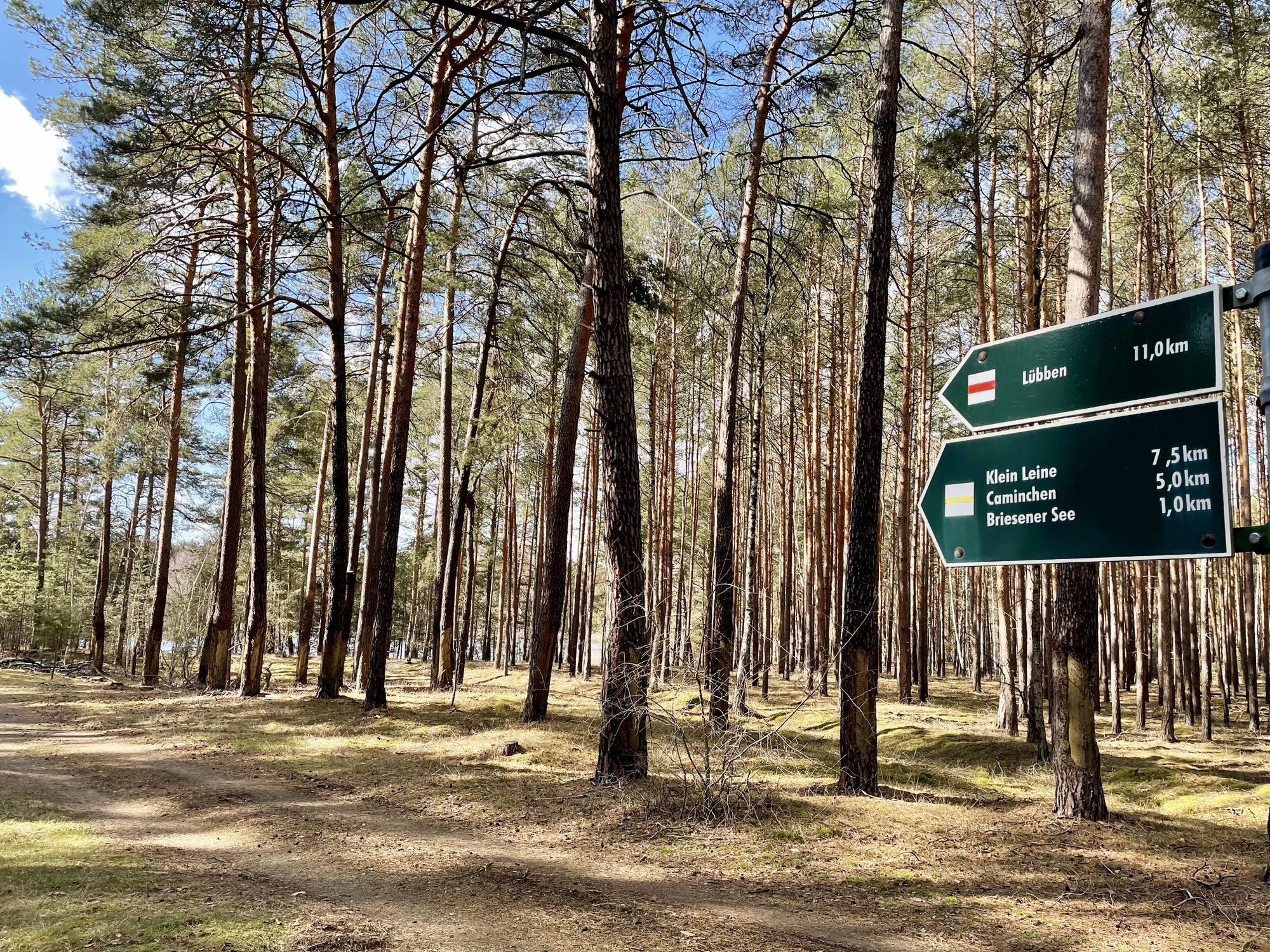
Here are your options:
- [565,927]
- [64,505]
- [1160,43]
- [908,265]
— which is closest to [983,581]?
[908,265]

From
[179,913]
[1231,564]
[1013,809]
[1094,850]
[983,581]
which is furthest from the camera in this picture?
[983,581]

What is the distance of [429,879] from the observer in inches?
183

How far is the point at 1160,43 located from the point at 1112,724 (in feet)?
37.5

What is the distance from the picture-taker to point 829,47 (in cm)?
1028

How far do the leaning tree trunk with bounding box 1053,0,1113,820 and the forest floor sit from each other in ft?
1.27

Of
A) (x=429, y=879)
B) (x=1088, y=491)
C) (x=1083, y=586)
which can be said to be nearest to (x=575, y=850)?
(x=429, y=879)

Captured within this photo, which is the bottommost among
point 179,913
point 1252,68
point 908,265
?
point 179,913

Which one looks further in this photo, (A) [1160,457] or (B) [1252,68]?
(B) [1252,68]

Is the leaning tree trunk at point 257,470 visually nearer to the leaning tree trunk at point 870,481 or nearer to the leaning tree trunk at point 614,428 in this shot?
the leaning tree trunk at point 614,428

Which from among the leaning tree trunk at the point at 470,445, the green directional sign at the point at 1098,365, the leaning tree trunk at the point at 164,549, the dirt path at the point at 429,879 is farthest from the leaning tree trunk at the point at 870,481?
the leaning tree trunk at the point at 164,549

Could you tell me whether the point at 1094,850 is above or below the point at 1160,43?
below

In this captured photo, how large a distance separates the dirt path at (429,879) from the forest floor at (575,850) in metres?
0.02

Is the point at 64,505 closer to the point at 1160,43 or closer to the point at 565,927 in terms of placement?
the point at 565,927

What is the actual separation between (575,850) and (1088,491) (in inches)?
177
